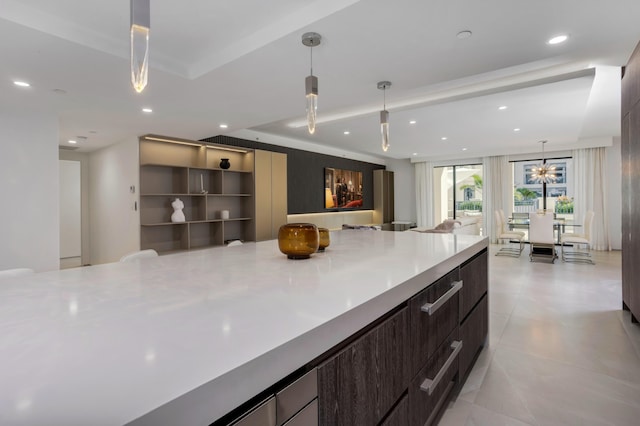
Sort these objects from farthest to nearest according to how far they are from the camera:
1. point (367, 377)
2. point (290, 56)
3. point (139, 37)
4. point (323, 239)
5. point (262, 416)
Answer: point (290, 56) < point (323, 239) < point (139, 37) < point (367, 377) < point (262, 416)

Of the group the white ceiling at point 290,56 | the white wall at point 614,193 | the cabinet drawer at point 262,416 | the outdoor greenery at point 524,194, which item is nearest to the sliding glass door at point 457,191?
the outdoor greenery at point 524,194

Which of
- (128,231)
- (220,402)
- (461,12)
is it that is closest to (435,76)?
(461,12)

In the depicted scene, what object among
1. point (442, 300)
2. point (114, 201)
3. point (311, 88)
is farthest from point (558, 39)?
point (114, 201)

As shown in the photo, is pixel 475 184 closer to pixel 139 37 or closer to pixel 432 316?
pixel 432 316

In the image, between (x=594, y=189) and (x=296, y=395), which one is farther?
(x=594, y=189)

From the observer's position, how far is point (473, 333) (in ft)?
7.00

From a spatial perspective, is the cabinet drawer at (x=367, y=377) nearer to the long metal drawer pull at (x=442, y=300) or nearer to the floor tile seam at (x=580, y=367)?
the long metal drawer pull at (x=442, y=300)

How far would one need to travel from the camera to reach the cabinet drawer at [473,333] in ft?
6.37

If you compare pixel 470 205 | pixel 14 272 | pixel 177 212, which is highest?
pixel 470 205

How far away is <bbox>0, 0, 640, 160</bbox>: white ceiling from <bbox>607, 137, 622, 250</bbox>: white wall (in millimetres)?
3723

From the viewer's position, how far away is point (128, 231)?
5.08 m

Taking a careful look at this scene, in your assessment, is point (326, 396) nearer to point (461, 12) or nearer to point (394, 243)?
point (394, 243)

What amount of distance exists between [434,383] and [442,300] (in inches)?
14.2

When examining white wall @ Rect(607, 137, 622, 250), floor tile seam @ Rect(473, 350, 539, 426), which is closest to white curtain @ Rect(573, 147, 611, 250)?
white wall @ Rect(607, 137, 622, 250)
